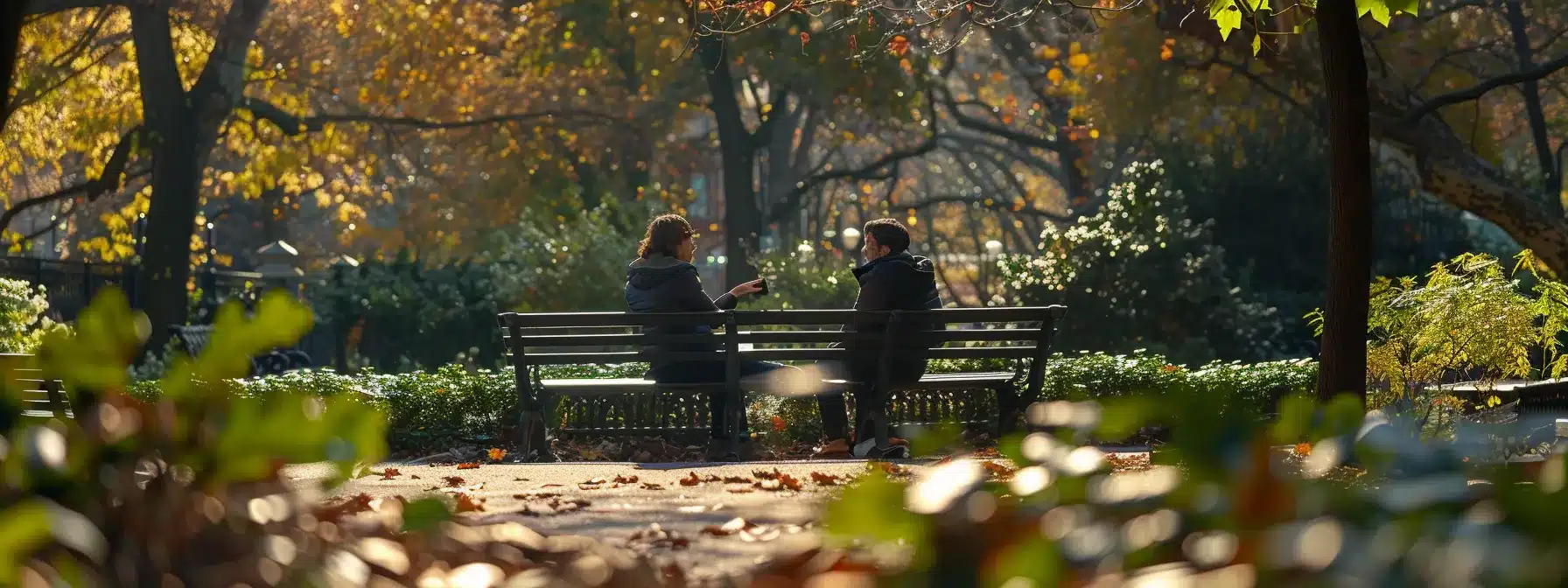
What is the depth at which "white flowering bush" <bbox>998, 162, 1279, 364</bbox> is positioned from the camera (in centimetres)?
1795

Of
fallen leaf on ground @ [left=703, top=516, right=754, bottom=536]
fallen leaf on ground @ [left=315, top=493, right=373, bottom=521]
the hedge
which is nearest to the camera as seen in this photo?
fallen leaf on ground @ [left=315, top=493, right=373, bottom=521]

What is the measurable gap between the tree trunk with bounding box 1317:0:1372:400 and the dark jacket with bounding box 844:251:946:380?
229 cm

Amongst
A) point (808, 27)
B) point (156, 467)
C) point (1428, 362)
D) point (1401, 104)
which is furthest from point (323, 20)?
point (156, 467)

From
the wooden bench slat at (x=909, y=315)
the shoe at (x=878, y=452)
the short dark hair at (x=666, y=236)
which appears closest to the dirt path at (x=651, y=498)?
the shoe at (x=878, y=452)

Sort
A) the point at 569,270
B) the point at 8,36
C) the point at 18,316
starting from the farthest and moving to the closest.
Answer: the point at 569,270, the point at 18,316, the point at 8,36

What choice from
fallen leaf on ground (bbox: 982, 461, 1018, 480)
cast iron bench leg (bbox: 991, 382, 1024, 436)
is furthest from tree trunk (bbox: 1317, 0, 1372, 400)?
fallen leaf on ground (bbox: 982, 461, 1018, 480)

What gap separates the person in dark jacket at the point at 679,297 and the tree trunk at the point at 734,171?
54.2ft

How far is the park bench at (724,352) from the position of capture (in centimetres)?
959

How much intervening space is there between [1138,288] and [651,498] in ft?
39.7

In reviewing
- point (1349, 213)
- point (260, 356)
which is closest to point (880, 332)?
point (1349, 213)

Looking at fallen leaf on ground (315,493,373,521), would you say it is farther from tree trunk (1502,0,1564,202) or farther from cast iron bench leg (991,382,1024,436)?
tree trunk (1502,0,1564,202)

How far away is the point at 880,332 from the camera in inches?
385

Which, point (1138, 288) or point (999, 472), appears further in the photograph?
point (1138, 288)

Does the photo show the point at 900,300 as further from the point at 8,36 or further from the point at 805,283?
the point at 805,283
